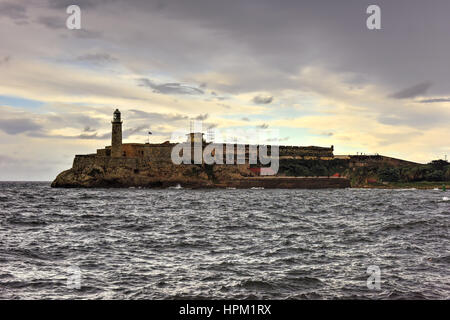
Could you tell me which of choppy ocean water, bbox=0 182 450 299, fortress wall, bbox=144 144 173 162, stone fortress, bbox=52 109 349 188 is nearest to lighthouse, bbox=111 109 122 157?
stone fortress, bbox=52 109 349 188

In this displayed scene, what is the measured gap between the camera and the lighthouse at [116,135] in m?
111

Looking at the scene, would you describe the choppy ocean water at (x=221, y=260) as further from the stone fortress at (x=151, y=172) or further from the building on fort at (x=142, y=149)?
the building on fort at (x=142, y=149)

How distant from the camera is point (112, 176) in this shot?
111062mm

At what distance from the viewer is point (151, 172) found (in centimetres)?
11444

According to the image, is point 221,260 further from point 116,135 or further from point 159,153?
point 159,153

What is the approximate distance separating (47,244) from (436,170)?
13614 centimetres

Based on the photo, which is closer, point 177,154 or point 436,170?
point 177,154

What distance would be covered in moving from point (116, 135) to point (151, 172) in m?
14.1

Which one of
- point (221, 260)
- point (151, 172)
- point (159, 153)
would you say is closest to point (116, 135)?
point (159, 153)

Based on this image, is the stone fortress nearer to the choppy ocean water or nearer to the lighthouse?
the lighthouse

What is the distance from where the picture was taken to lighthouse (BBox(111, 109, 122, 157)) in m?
111
